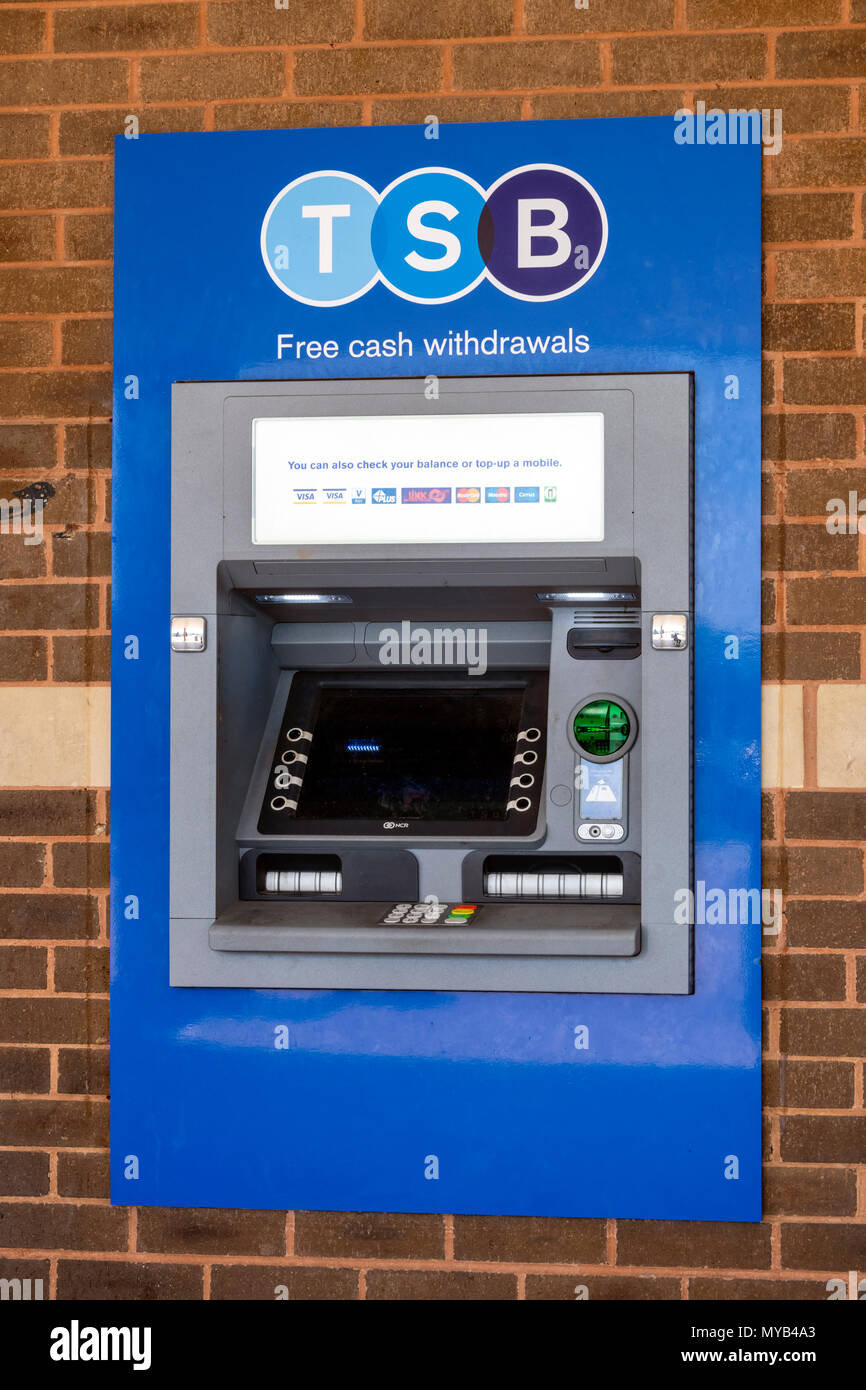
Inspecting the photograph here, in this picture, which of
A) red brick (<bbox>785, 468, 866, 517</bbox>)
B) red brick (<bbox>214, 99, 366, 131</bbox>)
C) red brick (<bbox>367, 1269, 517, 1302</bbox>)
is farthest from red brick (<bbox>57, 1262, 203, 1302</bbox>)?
red brick (<bbox>214, 99, 366, 131</bbox>)

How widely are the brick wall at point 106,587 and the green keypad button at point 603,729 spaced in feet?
0.95

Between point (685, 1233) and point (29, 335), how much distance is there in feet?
7.30

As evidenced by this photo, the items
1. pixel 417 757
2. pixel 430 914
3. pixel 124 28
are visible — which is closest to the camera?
pixel 430 914

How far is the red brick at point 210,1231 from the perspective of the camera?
2.34 metres

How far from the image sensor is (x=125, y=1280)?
7.84ft

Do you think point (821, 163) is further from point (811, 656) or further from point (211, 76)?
point (211, 76)

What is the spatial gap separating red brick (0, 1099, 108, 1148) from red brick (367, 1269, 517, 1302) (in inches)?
24.8

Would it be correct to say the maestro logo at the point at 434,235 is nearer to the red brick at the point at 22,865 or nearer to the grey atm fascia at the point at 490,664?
the grey atm fascia at the point at 490,664

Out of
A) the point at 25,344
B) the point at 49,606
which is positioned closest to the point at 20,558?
the point at 49,606

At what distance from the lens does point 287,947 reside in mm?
2215

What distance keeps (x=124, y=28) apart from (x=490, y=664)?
1.50 meters

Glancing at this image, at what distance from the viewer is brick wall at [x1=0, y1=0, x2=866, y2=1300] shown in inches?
88.9

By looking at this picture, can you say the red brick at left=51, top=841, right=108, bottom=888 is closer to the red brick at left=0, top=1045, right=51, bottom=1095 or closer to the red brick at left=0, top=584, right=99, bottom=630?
the red brick at left=0, top=1045, right=51, bottom=1095
